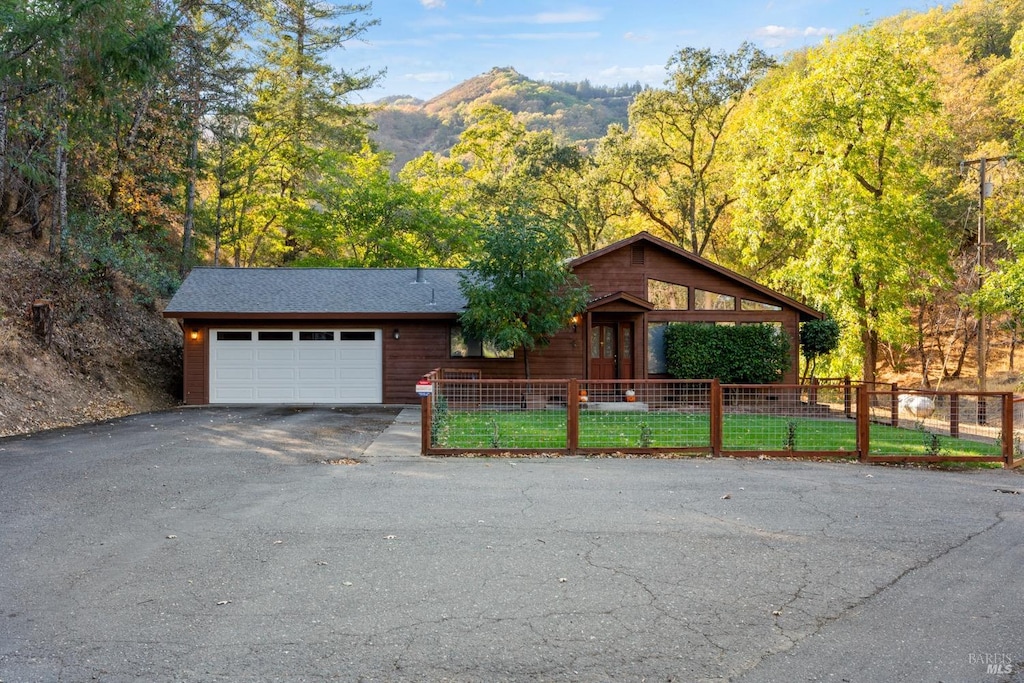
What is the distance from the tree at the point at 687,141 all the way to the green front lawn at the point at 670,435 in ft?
61.5

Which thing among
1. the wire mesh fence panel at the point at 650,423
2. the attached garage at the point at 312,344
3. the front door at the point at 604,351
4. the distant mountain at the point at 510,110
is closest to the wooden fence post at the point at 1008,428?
the wire mesh fence panel at the point at 650,423

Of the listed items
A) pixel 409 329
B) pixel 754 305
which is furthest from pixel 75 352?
pixel 754 305

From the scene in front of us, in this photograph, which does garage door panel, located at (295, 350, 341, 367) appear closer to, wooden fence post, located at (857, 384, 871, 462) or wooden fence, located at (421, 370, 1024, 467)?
wooden fence, located at (421, 370, 1024, 467)

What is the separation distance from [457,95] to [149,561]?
7186cm

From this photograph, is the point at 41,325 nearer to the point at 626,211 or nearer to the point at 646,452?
the point at 646,452

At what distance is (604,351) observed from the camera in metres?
18.1

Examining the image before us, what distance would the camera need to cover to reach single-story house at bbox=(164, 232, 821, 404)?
17.1 metres

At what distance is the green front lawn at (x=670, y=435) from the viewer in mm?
9516

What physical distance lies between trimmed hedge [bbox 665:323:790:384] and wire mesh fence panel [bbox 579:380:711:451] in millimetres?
7430

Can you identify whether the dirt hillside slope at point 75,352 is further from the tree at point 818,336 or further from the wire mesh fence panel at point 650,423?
the tree at point 818,336

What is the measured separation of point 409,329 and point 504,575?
13.5 meters

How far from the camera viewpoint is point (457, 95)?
234 ft

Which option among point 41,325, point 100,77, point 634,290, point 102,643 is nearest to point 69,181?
point 41,325

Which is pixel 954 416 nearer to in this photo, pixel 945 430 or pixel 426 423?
pixel 945 430
